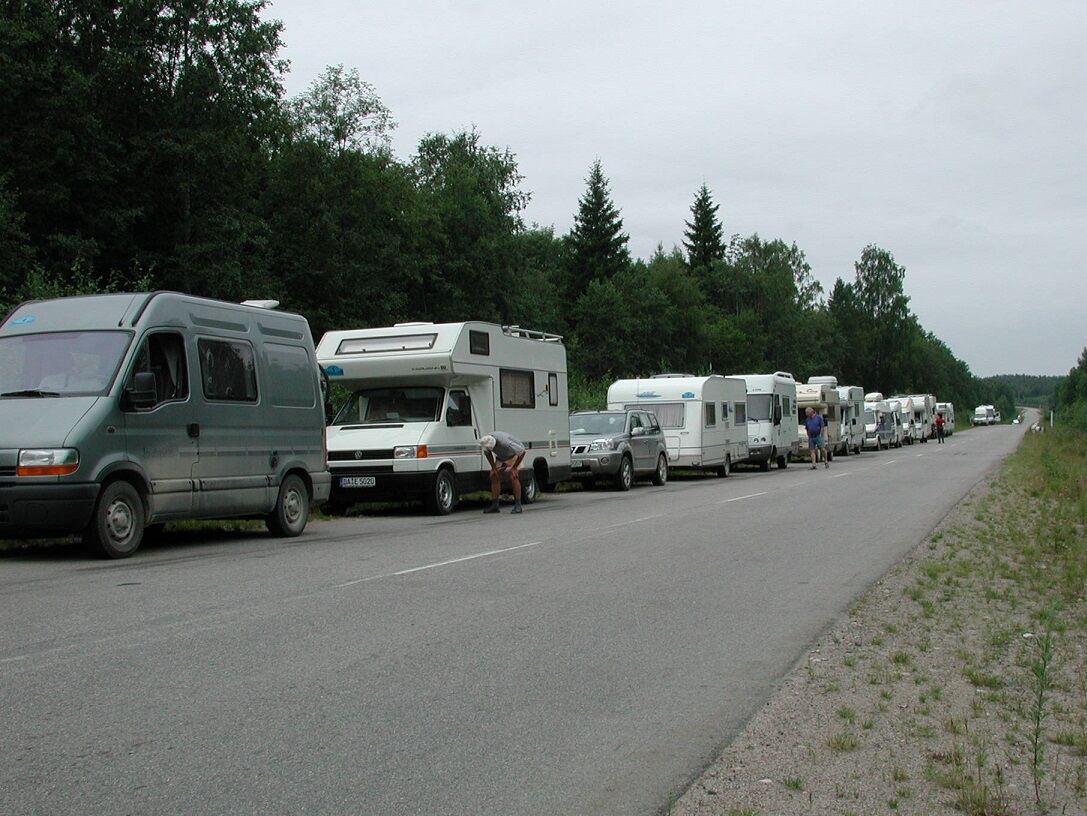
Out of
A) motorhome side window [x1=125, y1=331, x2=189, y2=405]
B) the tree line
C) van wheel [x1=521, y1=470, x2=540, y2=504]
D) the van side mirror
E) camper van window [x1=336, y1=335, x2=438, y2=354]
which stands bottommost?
van wheel [x1=521, y1=470, x2=540, y2=504]

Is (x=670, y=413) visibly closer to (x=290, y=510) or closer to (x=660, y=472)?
(x=660, y=472)

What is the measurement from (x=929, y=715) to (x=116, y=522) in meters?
8.93

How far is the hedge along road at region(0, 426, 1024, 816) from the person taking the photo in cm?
468

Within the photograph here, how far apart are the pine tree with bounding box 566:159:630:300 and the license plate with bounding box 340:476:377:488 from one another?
177 ft

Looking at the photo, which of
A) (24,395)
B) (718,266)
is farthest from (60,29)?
(718,266)

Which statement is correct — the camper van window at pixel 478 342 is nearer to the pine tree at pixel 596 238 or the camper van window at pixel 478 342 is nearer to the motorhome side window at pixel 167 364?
the motorhome side window at pixel 167 364

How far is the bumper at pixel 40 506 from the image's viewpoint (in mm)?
11297

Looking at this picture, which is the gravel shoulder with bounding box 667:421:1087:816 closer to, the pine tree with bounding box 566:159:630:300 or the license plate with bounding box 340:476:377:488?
the license plate with bounding box 340:476:377:488

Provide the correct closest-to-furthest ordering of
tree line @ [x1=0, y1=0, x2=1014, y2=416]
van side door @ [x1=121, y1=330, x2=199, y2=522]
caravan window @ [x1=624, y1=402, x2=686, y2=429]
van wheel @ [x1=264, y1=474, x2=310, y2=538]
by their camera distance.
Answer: van side door @ [x1=121, y1=330, x2=199, y2=522] < van wheel @ [x1=264, y1=474, x2=310, y2=538] < caravan window @ [x1=624, y1=402, x2=686, y2=429] < tree line @ [x1=0, y1=0, x2=1014, y2=416]

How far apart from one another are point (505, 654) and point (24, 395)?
286 inches

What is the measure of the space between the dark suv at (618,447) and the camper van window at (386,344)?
25.4 feet

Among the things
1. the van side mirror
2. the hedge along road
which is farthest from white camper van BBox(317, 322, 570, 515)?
the van side mirror

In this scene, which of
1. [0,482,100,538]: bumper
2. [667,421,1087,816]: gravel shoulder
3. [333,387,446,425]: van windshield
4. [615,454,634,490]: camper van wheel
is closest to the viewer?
[667,421,1087,816]: gravel shoulder

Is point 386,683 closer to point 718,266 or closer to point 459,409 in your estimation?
point 459,409
